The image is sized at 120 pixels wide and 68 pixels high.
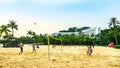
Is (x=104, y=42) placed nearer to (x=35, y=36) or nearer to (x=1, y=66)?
(x=35, y=36)

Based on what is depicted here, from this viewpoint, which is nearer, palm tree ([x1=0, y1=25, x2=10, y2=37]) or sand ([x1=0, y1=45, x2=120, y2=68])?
sand ([x1=0, y1=45, x2=120, y2=68])

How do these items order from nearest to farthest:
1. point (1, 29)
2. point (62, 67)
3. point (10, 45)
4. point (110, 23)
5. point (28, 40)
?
point (62, 67), point (10, 45), point (1, 29), point (110, 23), point (28, 40)

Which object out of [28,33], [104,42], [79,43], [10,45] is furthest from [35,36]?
[10,45]

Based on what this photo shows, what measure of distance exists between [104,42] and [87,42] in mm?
6728

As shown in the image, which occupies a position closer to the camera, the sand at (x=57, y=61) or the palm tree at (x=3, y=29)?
the sand at (x=57, y=61)

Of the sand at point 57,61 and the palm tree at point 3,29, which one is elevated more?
the palm tree at point 3,29

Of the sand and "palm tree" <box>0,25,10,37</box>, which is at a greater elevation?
"palm tree" <box>0,25,10,37</box>

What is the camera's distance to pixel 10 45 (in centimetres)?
8088

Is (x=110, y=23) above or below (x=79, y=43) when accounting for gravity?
above

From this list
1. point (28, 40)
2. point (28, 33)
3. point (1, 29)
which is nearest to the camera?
point (1, 29)

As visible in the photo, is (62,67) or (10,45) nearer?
(62,67)

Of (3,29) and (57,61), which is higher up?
(3,29)

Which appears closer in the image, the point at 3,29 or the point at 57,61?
the point at 57,61

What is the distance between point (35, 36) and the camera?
480ft
